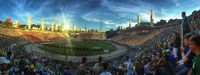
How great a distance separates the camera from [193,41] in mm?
4109

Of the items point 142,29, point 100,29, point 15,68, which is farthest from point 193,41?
point 100,29

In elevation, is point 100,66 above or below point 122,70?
above

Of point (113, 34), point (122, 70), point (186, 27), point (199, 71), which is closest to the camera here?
point (199, 71)

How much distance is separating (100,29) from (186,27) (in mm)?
142691

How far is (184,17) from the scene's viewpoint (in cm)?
980

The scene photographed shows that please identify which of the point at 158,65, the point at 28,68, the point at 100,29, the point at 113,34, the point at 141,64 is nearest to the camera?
the point at 158,65

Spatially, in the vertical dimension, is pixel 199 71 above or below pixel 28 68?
above

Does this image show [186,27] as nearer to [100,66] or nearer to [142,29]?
[100,66]

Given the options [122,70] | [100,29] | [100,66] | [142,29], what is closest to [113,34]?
[100,29]

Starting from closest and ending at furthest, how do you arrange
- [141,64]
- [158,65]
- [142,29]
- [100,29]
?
[158,65], [141,64], [142,29], [100,29]

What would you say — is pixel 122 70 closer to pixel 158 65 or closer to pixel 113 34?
pixel 158 65

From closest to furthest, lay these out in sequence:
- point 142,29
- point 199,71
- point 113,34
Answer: point 199,71 → point 142,29 → point 113,34

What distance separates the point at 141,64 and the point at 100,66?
3.56 metres

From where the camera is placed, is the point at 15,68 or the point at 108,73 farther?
the point at 15,68
